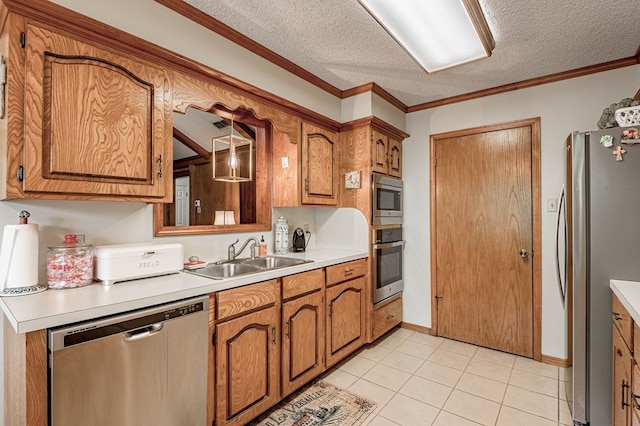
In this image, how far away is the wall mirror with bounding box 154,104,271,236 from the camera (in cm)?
207

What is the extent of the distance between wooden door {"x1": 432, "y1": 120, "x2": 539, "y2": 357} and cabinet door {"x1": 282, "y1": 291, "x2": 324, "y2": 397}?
149 cm

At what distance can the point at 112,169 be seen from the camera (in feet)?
4.89

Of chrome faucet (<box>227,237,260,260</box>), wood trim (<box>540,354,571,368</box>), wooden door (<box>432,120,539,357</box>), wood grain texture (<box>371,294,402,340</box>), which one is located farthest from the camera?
wood grain texture (<box>371,294,402,340</box>)

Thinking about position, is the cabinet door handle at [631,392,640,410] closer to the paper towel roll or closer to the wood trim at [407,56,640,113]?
the wood trim at [407,56,640,113]

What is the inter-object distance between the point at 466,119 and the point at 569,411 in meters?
2.38

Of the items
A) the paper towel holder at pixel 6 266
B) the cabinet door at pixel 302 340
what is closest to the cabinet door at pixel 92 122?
the paper towel holder at pixel 6 266

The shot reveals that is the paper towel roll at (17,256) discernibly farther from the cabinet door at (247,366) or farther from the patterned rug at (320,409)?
the patterned rug at (320,409)

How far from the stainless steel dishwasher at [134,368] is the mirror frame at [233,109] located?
712 mm

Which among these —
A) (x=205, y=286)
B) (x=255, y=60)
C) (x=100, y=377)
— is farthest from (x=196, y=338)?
(x=255, y=60)

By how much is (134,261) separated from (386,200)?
2187mm

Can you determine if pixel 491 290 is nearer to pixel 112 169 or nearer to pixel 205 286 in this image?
pixel 205 286

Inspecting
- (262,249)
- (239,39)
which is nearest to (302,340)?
(262,249)

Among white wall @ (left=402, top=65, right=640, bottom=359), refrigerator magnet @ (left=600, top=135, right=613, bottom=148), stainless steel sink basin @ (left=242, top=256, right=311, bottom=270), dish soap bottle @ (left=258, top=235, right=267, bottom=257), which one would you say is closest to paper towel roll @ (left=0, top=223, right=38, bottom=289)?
stainless steel sink basin @ (left=242, top=256, right=311, bottom=270)

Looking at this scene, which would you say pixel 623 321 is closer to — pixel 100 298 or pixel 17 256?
pixel 100 298
